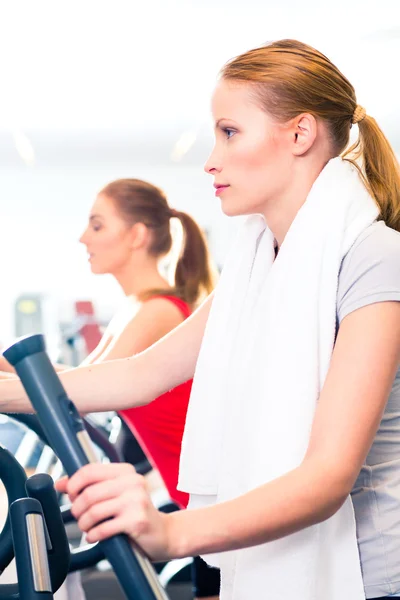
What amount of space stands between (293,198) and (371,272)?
209mm

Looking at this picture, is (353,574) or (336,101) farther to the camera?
(336,101)

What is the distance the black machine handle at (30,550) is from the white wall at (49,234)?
10.1m

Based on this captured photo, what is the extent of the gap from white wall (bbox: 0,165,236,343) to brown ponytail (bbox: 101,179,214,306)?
321 inches

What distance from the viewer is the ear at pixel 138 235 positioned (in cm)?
259

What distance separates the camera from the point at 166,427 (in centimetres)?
219

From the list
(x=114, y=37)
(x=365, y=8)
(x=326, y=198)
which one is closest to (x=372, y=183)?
(x=326, y=198)

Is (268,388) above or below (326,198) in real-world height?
below

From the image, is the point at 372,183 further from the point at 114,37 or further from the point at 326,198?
the point at 114,37

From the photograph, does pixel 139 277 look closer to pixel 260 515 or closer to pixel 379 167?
pixel 379 167

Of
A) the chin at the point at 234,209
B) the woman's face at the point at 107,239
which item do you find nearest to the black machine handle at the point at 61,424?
the chin at the point at 234,209

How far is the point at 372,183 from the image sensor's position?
117 centimetres

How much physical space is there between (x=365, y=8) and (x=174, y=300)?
3596mm

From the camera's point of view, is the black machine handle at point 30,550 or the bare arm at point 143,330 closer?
the black machine handle at point 30,550

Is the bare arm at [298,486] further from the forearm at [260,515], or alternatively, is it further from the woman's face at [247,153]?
the woman's face at [247,153]
